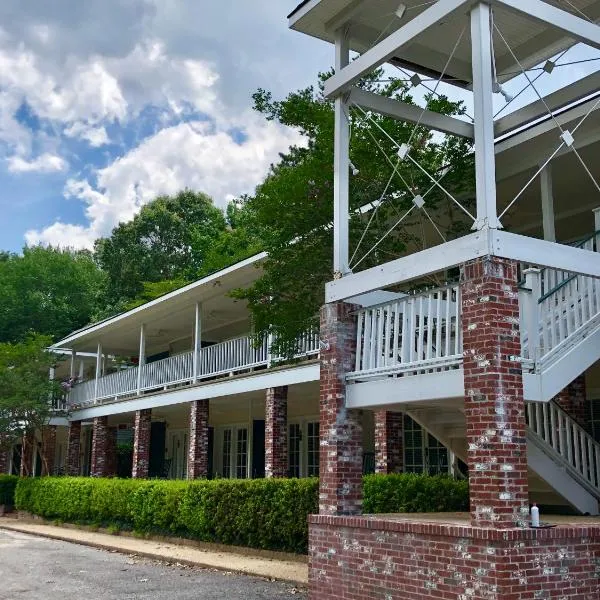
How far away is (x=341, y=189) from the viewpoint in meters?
9.47

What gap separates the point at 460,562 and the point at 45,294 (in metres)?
48.3

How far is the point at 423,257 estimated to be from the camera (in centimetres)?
805

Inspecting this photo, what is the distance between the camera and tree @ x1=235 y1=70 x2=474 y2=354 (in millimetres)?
11633

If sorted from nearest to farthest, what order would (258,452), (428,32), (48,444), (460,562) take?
1. (460,562)
2. (428,32)
3. (258,452)
4. (48,444)

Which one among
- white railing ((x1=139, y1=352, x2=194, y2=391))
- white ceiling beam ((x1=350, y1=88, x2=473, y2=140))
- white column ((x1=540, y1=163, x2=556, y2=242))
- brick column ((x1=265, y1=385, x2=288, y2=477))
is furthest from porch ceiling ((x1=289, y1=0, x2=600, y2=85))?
white railing ((x1=139, y1=352, x2=194, y2=391))

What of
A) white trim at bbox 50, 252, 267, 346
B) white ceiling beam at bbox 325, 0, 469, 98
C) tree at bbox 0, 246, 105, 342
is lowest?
white trim at bbox 50, 252, 267, 346

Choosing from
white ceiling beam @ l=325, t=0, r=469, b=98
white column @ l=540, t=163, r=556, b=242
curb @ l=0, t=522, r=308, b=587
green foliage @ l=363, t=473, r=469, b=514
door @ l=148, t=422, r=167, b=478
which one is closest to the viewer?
white ceiling beam @ l=325, t=0, r=469, b=98

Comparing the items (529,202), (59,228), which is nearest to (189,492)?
(529,202)

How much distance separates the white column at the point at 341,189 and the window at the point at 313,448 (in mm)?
11182

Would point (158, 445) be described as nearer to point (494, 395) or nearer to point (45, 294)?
point (494, 395)

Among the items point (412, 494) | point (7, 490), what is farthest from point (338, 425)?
point (7, 490)

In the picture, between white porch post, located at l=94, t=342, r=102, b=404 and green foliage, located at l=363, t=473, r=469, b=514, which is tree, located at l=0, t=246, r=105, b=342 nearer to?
white porch post, located at l=94, t=342, r=102, b=404

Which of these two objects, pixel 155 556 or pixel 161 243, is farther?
pixel 161 243

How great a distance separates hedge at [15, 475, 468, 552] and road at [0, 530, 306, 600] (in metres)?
1.51
